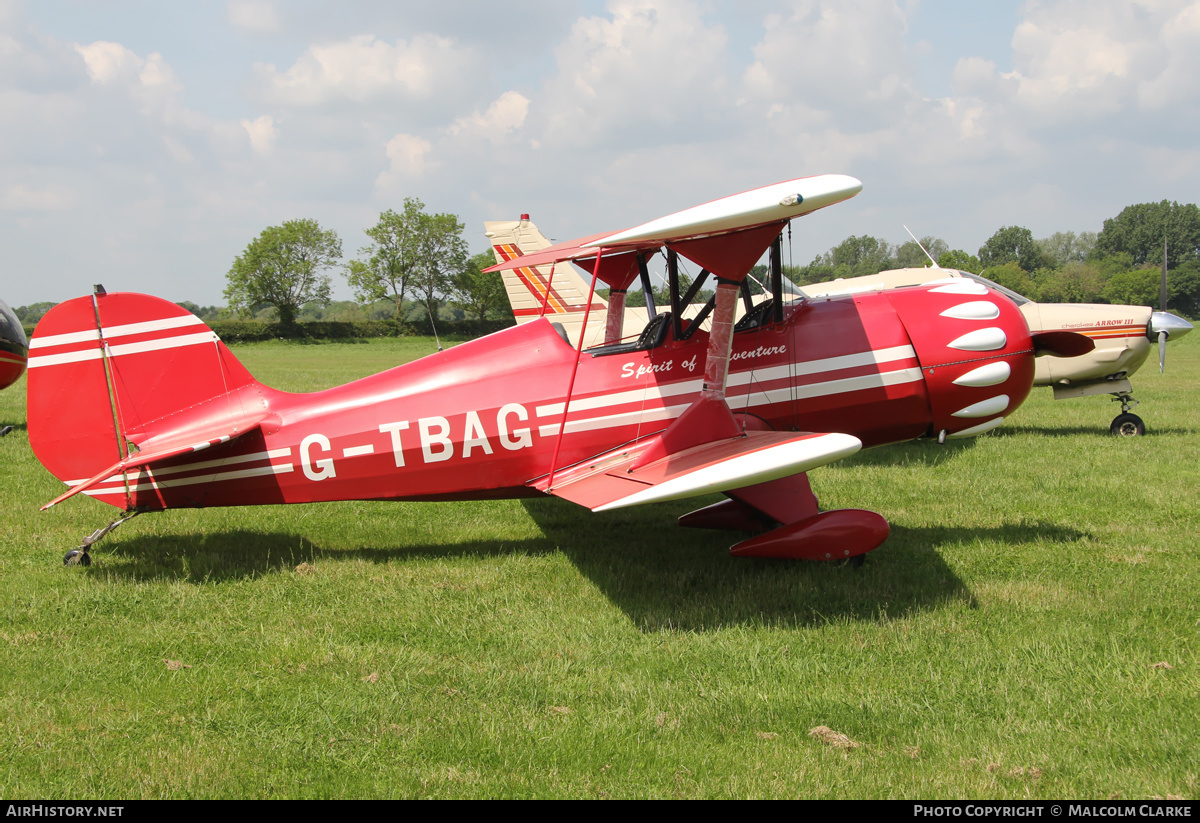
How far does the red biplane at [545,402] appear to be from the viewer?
18.8 feet

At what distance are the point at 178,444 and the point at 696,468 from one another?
12.8 ft

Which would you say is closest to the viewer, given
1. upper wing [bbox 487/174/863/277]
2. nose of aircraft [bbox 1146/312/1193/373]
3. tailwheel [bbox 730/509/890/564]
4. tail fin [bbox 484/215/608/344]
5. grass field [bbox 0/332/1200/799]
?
grass field [bbox 0/332/1200/799]

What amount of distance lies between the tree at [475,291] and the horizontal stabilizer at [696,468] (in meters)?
67.7

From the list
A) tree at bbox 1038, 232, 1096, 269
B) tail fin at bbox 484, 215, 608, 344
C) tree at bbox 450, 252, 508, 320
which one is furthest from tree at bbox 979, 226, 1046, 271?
tail fin at bbox 484, 215, 608, 344

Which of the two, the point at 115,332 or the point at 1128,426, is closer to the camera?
the point at 115,332

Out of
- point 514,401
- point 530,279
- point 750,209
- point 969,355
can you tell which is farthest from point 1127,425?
point 530,279

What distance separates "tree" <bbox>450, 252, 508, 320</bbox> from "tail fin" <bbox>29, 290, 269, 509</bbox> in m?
66.9

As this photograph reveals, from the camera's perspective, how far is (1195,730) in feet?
11.5

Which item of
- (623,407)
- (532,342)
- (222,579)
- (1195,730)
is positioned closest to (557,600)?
(623,407)

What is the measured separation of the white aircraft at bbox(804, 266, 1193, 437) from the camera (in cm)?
1121

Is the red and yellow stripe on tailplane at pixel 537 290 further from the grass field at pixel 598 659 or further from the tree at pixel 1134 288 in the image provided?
the tree at pixel 1134 288

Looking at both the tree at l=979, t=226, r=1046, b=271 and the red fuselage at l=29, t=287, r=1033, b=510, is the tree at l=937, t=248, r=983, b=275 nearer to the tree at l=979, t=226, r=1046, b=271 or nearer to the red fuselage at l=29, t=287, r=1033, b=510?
the tree at l=979, t=226, r=1046, b=271

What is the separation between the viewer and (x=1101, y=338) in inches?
444

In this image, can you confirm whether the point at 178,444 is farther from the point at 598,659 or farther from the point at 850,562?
the point at 850,562
